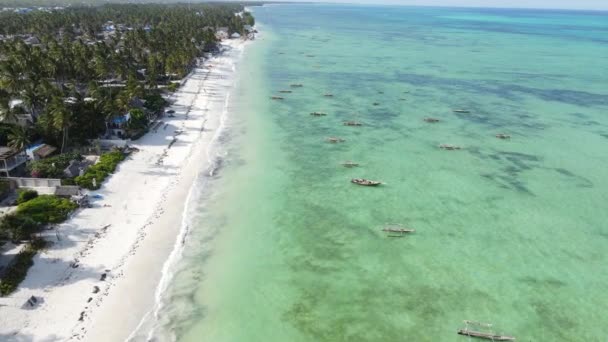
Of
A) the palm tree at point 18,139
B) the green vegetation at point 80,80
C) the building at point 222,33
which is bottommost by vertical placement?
the palm tree at point 18,139

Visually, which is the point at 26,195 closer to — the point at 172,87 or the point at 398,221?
the point at 398,221

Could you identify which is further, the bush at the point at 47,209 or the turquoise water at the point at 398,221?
the bush at the point at 47,209

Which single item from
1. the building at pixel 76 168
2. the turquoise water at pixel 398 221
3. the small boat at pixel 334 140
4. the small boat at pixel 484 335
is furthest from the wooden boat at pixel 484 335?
the building at pixel 76 168

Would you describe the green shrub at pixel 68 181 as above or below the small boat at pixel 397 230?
Result: above

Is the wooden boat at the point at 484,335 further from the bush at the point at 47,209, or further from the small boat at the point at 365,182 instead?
the bush at the point at 47,209

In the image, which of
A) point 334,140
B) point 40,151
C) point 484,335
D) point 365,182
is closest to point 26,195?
point 40,151

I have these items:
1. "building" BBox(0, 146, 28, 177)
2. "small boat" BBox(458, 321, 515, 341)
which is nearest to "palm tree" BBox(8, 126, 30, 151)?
"building" BBox(0, 146, 28, 177)

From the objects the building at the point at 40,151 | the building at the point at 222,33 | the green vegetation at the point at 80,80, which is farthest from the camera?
the building at the point at 222,33
